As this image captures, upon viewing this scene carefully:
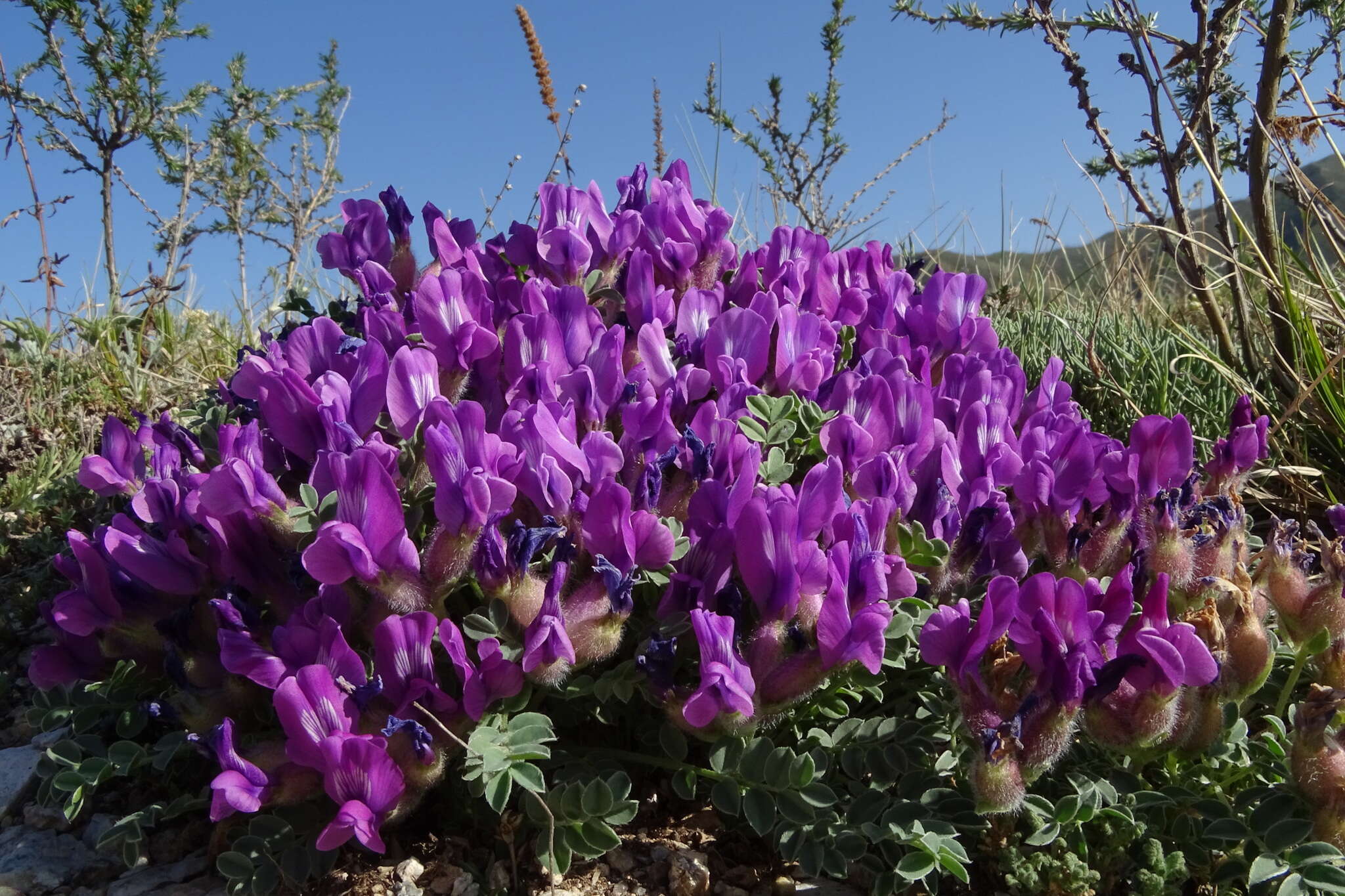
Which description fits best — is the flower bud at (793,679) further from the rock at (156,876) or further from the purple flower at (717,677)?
the rock at (156,876)

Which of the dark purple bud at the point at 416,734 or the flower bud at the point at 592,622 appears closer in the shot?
the dark purple bud at the point at 416,734

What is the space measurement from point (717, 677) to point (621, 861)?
0.59 meters

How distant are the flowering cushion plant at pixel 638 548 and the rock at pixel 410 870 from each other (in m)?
0.14

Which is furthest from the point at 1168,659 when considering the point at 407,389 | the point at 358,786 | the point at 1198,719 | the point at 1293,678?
the point at 407,389

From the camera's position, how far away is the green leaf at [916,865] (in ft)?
5.41

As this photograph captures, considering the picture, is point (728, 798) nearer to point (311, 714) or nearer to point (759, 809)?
point (759, 809)

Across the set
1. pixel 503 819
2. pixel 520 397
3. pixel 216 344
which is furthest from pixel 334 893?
pixel 216 344

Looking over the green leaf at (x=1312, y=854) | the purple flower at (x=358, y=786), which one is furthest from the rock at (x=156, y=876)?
the green leaf at (x=1312, y=854)

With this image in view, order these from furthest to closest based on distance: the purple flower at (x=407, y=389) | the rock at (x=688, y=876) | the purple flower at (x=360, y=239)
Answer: the purple flower at (x=360, y=239) < the purple flower at (x=407, y=389) < the rock at (x=688, y=876)

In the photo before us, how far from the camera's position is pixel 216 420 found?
2.69 meters

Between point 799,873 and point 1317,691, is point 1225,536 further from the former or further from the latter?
point 799,873

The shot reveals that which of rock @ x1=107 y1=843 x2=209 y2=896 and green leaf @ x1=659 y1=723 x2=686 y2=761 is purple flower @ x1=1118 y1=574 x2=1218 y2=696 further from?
rock @ x1=107 y1=843 x2=209 y2=896

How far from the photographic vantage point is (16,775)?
2482 mm

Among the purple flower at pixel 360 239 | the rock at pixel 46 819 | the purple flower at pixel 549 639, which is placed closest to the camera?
the purple flower at pixel 549 639
